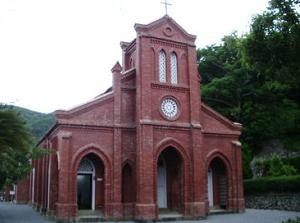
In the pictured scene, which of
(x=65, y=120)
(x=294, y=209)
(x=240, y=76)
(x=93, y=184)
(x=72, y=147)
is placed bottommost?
(x=294, y=209)

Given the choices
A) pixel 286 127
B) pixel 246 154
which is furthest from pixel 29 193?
pixel 286 127

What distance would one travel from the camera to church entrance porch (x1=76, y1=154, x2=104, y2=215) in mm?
24750

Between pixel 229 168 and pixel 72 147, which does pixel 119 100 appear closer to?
pixel 72 147

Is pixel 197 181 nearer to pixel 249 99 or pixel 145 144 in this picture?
pixel 145 144

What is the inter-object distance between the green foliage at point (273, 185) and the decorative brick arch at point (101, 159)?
1240cm

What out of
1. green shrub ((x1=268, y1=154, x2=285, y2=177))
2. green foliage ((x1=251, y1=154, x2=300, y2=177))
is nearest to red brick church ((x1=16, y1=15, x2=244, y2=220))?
green shrub ((x1=268, y1=154, x2=285, y2=177))

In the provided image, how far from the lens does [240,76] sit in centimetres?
4006

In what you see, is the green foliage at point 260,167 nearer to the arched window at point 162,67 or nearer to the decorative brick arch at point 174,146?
the decorative brick arch at point 174,146

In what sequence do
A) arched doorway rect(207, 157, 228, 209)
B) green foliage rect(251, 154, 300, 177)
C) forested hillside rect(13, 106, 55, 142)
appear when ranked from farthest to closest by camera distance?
forested hillside rect(13, 106, 55, 142), green foliage rect(251, 154, 300, 177), arched doorway rect(207, 157, 228, 209)

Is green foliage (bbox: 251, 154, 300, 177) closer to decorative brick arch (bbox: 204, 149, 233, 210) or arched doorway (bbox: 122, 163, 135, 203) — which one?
decorative brick arch (bbox: 204, 149, 233, 210)

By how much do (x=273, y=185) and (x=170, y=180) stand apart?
778cm

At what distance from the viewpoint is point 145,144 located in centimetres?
2397

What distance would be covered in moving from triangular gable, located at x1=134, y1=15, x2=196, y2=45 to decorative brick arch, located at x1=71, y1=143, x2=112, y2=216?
308 inches

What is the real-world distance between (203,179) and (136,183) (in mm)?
4447
